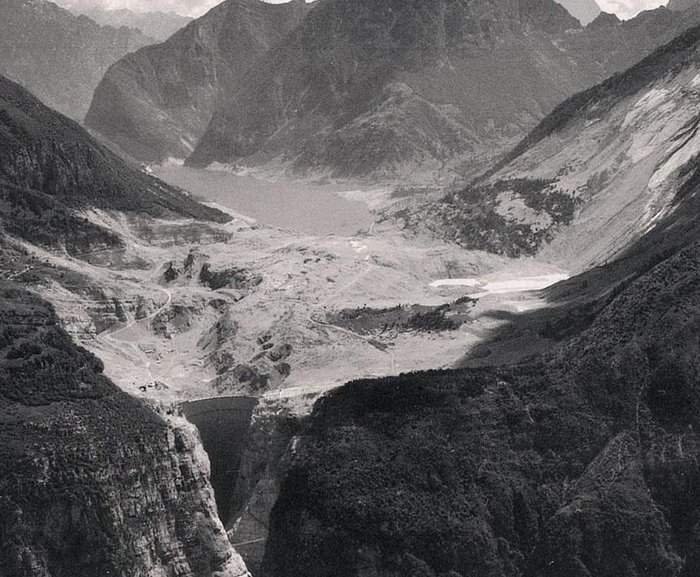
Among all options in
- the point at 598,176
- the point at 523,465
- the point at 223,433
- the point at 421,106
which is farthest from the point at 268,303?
the point at 421,106

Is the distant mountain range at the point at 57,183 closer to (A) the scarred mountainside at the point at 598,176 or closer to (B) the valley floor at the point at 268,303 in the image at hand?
(B) the valley floor at the point at 268,303

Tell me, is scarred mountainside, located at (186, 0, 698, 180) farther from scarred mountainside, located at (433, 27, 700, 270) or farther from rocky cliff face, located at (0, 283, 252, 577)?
rocky cliff face, located at (0, 283, 252, 577)

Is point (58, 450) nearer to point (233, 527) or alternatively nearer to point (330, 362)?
point (233, 527)

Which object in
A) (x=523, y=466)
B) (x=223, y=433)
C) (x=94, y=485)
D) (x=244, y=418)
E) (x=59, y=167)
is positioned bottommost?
(x=523, y=466)

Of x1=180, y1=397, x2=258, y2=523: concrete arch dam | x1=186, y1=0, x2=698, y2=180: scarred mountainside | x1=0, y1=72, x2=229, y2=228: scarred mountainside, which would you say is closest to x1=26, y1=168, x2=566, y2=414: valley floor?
x1=180, y1=397, x2=258, y2=523: concrete arch dam

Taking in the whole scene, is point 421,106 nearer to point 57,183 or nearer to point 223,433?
point 57,183

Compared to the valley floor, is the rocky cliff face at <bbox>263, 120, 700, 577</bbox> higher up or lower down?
lower down

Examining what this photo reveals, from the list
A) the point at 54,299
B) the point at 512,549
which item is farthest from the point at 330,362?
the point at 512,549
